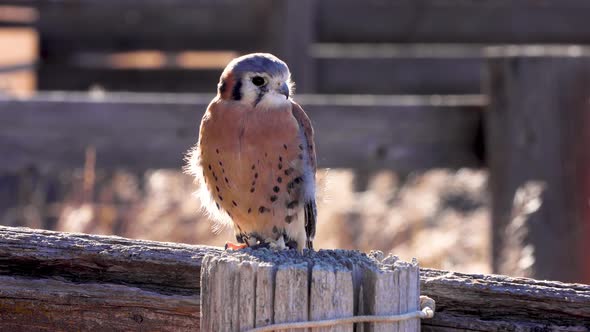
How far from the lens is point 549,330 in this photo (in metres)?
2.29

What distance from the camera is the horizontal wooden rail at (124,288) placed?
2355 mm

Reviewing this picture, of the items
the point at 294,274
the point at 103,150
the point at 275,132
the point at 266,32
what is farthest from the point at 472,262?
the point at 294,274

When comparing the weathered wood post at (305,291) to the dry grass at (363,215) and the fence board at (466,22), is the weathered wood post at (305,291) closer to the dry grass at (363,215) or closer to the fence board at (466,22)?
the dry grass at (363,215)

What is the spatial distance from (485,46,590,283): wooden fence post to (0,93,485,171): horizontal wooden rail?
0.25 metres

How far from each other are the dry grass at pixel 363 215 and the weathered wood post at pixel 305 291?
3108 millimetres

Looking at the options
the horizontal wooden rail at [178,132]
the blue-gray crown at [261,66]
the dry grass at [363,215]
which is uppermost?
the blue-gray crown at [261,66]

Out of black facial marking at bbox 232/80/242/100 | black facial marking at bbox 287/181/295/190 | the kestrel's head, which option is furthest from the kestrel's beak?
black facial marking at bbox 287/181/295/190

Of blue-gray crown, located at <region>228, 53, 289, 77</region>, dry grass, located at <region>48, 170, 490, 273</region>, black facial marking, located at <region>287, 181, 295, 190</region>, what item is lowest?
dry grass, located at <region>48, 170, 490, 273</region>

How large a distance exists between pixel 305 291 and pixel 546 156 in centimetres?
290

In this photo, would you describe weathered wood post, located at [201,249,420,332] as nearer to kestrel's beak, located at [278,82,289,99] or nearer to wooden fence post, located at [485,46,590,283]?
kestrel's beak, located at [278,82,289,99]

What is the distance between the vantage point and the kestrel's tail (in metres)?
3.71

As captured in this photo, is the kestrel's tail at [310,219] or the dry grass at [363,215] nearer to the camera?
the kestrel's tail at [310,219]

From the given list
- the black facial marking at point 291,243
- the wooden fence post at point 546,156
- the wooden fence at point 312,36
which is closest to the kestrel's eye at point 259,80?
the black facial marking at point 291,243

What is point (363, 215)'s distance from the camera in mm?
7273
